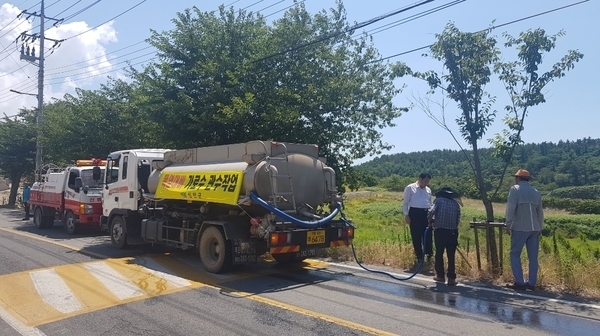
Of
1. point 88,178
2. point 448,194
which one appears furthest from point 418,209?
point 88,178

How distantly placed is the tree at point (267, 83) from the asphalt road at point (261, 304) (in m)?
5.23

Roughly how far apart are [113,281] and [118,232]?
444 centimetres

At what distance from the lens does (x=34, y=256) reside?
11.8 metres

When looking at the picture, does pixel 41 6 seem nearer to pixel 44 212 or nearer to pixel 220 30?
pixel 44 212

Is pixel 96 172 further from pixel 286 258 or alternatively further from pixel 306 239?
pixel 306 239

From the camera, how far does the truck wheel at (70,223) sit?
16.8 m

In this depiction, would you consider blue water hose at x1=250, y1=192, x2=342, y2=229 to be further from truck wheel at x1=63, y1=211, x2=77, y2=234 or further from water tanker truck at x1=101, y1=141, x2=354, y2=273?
truck wheel at x1=63, y1=211, x2=77, y2=234

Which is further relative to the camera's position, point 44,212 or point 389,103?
point 44,212

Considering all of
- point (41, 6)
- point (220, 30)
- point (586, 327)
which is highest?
point (41, 6)

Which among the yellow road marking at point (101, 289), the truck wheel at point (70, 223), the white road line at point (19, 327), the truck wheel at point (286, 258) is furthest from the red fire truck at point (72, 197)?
the white road line at point (19, 327)

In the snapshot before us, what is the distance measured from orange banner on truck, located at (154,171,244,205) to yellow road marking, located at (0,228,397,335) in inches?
56.0

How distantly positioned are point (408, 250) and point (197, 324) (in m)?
5.29

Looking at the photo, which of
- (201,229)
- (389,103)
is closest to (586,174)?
(389,103)

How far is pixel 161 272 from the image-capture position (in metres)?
9.68
